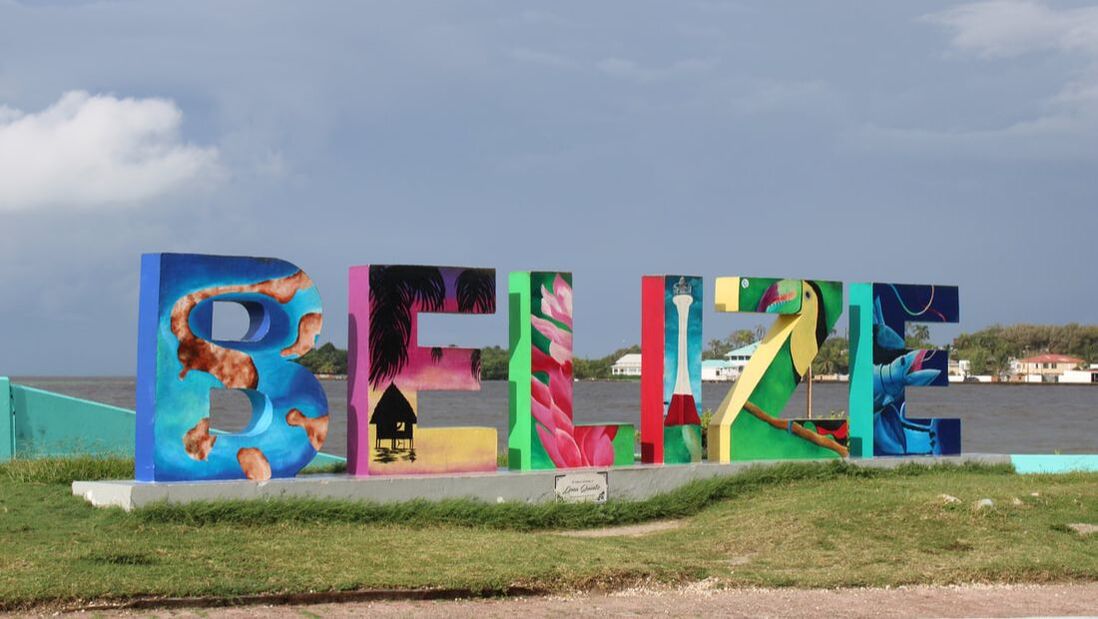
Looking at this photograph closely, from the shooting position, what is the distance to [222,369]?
1527 cm

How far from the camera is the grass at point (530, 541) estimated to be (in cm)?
1194

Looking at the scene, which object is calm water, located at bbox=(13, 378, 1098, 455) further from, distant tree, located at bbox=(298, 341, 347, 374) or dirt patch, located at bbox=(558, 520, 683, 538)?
dirt patch, located at bbox=(558, 520, 683, 538)

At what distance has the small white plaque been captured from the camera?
17484mm

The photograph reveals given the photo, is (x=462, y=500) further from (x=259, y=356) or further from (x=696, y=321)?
(x=696, y=321)

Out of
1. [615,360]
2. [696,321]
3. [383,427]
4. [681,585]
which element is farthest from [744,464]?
[615,360]

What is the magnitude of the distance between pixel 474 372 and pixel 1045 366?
4911 inches

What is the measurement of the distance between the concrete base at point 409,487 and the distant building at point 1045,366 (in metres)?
120

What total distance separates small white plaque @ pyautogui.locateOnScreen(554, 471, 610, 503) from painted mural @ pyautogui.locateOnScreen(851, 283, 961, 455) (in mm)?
4918

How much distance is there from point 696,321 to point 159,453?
298 inches

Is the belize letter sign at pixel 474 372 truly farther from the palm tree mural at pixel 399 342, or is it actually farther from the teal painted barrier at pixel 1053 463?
the teal painted barrier at pixel 1053 463

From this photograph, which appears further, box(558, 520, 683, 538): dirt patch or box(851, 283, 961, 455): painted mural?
box(851, 283, 961, 455): painted mural

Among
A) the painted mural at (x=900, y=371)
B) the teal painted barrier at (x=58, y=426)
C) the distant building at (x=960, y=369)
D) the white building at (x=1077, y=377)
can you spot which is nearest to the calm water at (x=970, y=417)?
the teal painted barrier at (x=58, y=426)

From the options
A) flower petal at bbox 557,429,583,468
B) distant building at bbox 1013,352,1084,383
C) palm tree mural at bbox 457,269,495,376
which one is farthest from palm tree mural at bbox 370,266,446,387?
distant building at bbox 1013,352,1084,383

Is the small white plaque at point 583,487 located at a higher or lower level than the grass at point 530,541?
higher
